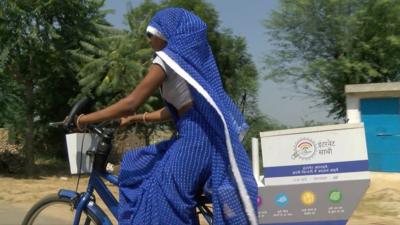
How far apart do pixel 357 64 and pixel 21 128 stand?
33.2ft

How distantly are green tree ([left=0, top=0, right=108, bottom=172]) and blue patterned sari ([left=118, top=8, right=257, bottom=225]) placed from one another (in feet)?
→ 40.7

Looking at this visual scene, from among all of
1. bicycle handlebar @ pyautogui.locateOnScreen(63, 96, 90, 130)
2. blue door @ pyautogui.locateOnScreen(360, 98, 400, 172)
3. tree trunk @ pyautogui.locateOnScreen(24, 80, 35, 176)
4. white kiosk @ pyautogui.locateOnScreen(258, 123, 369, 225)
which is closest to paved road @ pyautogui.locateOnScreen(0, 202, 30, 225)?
white kiosk @ pyautogui.locateOnScreen(258, 123, 369, 225)

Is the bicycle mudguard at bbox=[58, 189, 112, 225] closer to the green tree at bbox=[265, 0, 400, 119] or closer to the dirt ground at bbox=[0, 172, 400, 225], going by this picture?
the dirt ground at bbox=[0, 172, 400, 225]

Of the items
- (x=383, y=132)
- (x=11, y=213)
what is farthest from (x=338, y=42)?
(x=11, y=213)

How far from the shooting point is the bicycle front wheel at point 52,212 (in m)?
3.78

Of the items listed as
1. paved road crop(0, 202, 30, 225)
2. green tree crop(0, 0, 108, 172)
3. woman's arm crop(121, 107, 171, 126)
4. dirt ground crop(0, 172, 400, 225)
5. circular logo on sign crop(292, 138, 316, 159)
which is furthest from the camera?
green tree crop(0, 0, 108, 172)

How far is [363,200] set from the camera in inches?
404

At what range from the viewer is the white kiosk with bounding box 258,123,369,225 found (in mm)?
4969

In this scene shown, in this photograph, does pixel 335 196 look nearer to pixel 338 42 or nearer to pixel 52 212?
pixel 52 212

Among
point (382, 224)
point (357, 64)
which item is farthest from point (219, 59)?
point (382, 224)

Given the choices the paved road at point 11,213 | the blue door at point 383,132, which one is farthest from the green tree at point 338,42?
the paved road at point 11,213

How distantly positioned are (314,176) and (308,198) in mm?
246

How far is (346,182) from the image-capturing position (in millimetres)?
4973

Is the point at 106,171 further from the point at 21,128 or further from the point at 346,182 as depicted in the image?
the point at 21,128
